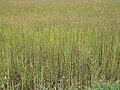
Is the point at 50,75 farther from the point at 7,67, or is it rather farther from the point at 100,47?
the point at 100,47

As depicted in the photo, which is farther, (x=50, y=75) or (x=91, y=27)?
(x=91, y=27)

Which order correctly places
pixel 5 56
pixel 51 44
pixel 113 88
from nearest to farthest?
pixel 113 88 → pixel 5 56 → pixel 51 44

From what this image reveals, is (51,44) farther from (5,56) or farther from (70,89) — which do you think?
(70,89)

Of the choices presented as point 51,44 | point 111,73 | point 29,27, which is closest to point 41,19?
point 29,27

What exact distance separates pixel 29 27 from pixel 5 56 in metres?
2.31

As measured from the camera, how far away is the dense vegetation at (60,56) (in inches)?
187

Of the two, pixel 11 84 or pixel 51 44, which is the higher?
pixel 51 44

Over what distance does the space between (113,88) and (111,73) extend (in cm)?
95

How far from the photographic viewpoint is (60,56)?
5531 mm

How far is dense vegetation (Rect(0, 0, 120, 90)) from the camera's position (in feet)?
15.6

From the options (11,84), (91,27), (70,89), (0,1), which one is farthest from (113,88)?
(0,1)

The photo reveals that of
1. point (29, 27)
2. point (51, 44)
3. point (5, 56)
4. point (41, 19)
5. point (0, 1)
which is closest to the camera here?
point (5, 56)

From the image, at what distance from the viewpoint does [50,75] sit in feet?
16.4

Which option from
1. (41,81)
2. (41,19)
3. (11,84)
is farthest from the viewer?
(41,19)
